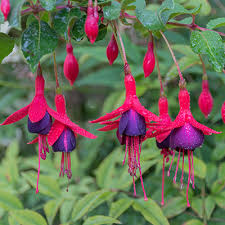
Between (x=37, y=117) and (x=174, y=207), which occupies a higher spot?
(x=37, y=117)

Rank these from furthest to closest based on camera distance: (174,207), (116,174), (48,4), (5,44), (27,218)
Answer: (116,174) → (174,207) → (27,218) → (5,44) → (48,4)

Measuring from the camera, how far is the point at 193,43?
84cm

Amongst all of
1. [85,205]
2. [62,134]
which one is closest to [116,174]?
[85,205]

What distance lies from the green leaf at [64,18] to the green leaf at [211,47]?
0.93 feet

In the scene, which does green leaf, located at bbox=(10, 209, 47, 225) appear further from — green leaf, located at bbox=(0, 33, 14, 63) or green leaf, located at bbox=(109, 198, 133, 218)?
green leaf, located at bbox=(0, 33, 14, 63)

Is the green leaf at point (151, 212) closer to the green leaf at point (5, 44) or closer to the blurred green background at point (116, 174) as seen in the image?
the blurred green background at point (116, 174)

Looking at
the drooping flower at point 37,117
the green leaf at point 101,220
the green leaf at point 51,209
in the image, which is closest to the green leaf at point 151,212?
the green leaf at point 101,220

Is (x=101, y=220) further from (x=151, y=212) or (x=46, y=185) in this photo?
(x=46, y=185)

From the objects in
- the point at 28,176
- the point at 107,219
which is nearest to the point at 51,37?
the point at 107,219

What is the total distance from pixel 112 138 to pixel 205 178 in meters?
0.60

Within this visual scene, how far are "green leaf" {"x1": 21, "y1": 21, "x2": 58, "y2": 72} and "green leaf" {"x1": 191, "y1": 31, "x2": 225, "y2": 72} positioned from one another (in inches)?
13.0

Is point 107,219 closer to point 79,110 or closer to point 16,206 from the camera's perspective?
point 16,206

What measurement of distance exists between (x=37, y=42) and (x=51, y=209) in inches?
22.8

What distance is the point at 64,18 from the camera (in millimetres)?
840
